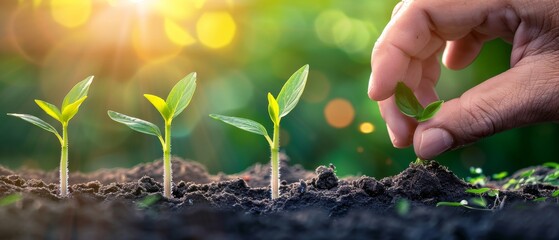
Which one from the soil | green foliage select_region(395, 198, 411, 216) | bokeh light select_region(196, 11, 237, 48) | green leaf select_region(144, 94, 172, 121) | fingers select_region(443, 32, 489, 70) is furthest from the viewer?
bokeh light select_region(196, 11, 237, 48)

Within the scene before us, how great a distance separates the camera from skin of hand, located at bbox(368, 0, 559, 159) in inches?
58.1

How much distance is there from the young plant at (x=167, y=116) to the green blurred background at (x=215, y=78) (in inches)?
63.7

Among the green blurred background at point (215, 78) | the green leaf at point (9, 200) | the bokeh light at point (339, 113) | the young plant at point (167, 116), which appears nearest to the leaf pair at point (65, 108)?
the young plant at point (167, 116)

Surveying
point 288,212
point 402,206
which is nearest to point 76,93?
point 288,212

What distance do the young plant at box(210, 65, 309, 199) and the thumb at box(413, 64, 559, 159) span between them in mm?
363

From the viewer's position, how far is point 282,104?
1456 mm

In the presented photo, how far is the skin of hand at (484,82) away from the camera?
1475mm

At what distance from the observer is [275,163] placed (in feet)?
4.59

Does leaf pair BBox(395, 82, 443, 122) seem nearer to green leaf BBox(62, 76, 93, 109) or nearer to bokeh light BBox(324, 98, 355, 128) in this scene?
green leaf BBox(62, 76, 93, 109)

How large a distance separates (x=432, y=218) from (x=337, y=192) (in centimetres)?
42

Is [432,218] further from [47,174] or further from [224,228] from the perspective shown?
[47,174]

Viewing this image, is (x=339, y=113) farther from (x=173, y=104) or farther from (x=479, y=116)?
(x=173, y=104)

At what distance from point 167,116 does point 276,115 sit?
27 cm

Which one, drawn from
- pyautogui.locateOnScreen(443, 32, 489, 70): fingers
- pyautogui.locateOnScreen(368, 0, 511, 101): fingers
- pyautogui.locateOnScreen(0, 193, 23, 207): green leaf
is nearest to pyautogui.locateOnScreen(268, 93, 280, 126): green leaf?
pyautogui.locateOnScreen(368, 0, 511, 101): fingers
